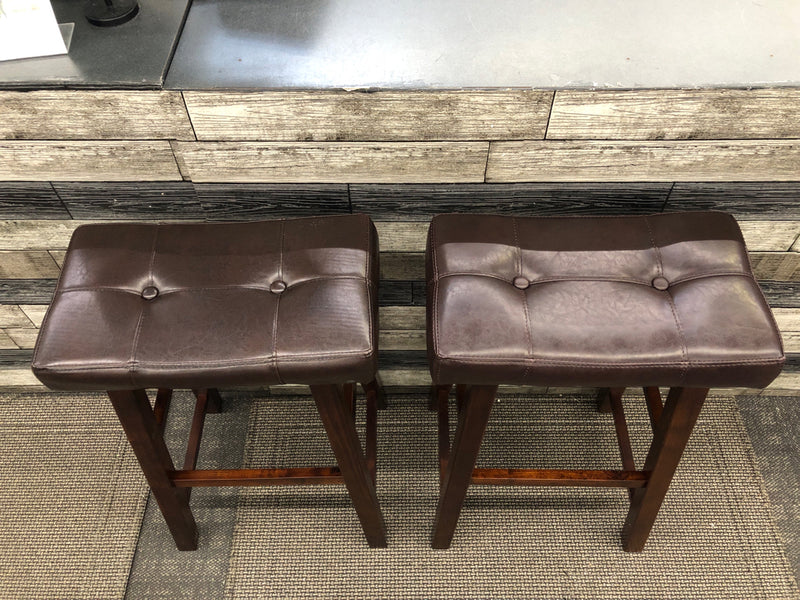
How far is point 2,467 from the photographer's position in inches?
74.3

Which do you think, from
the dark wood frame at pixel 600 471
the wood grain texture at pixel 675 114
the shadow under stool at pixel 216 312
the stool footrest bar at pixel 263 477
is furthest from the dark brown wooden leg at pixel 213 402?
the wood grain texture at pixel 675 114

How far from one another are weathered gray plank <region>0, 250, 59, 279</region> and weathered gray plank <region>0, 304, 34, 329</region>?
108 millimetres

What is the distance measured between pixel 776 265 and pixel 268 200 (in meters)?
1.16

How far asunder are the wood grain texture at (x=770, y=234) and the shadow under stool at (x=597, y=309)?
0.26 meters

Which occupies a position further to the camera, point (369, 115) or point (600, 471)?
point (600, 471)

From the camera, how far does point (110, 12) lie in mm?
1291

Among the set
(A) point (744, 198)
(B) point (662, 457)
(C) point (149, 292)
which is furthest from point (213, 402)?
(A) point (744, 198)

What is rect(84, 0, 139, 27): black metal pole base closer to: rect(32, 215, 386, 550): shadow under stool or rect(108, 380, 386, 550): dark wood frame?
rect(32, 215, 386, 550): shadow under stool

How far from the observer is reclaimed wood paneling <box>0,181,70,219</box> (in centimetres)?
143

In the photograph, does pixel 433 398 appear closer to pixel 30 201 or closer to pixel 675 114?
pixel 675 114

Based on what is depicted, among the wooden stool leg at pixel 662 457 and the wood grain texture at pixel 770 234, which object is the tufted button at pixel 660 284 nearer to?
the wooden stool leg at pixel 662 457

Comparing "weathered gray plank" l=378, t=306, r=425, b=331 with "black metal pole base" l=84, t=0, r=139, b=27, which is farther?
"weathered gray plank" l=378, t=306, r=425, b=331

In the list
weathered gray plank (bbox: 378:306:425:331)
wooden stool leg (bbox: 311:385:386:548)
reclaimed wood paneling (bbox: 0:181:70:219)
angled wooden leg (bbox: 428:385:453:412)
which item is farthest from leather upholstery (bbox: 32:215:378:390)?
angled wooden leg (bbox: 428:385:453:412)

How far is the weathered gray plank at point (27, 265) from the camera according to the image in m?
1.62
